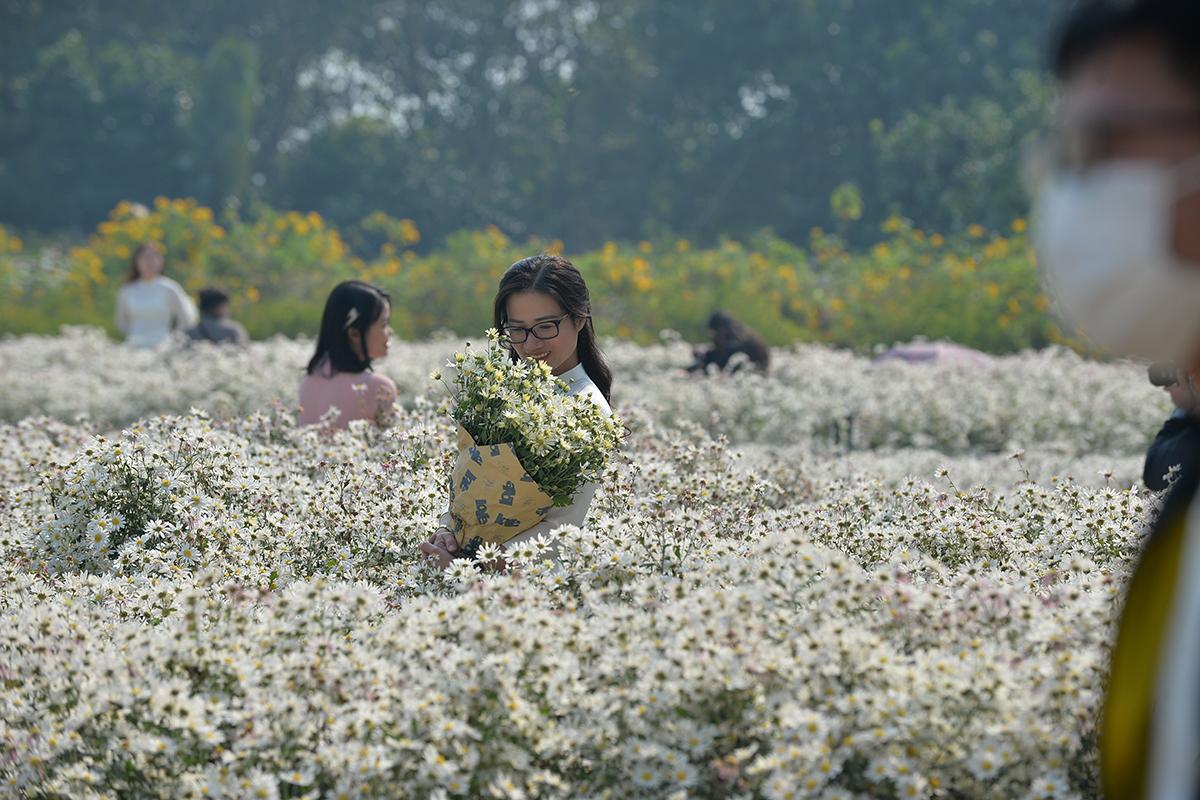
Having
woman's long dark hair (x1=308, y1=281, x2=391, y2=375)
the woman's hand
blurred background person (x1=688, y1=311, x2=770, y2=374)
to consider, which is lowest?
the woman's hand

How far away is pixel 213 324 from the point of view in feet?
42.4

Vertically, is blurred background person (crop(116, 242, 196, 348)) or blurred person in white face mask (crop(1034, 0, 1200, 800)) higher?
blurred background person (crop(116, 242, 196, 348))

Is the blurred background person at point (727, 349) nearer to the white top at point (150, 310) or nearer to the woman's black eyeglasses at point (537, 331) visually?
the white top at point (150, 310)

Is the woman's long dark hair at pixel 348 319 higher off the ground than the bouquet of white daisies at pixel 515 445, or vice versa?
the woman's long dark hair at pixel 348 319

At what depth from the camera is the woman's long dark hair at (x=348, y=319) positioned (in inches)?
259

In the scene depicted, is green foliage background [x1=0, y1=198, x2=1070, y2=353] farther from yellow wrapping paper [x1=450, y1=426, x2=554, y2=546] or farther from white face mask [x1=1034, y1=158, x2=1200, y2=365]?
white face mask [x1=1034, y1=158, x2=1200, y2=365]

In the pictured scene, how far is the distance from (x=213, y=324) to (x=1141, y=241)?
39.1 feet

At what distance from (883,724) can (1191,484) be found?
120cm

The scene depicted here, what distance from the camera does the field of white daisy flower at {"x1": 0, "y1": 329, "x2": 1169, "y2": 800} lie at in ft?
9.57

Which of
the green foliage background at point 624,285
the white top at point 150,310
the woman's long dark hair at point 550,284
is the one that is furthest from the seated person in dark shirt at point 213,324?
the woman's long dark hair at point 550,284

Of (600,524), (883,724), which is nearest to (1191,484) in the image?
→ (883,724)

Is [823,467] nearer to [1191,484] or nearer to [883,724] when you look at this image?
[883,724]

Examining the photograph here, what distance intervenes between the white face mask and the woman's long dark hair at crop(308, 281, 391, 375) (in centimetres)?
502

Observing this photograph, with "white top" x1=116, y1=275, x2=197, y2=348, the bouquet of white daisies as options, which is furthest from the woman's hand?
"white top" x1=116, y1=275, x2=197, y2=348
